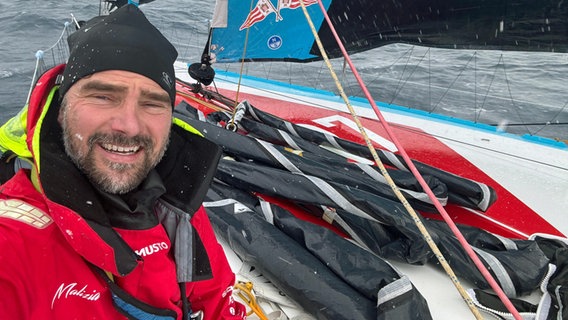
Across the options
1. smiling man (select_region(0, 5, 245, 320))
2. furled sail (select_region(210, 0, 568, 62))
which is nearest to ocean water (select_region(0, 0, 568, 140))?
furled sail (select_region(210, 0, 568, 62))

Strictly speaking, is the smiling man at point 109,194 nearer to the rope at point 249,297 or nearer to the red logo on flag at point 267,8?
the rope at point 249,297

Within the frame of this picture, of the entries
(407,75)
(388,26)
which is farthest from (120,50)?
(407,75)

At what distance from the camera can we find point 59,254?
81 cm

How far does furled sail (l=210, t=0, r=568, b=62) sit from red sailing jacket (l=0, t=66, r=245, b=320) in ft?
4.99

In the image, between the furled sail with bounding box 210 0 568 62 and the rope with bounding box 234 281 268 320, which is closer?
the rope with bounding box 234 281 268 320

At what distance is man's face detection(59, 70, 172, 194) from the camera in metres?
0.93

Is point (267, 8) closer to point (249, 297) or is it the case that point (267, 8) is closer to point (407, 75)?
point (249, 297)

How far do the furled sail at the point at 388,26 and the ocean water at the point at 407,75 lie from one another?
3.83 ft

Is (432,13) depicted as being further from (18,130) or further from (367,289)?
(18,130)

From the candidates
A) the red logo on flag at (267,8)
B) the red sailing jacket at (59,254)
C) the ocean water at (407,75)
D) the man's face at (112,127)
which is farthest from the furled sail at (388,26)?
the red sailing jacket at (59,254)

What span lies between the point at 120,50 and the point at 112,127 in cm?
18

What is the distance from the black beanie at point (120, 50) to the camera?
97 centimetres

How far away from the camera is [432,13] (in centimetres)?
284

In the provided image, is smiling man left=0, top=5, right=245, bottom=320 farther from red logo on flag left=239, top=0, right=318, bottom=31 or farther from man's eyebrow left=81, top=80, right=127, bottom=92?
red logo on flag left=239, top=0, right=318, bottom=31
